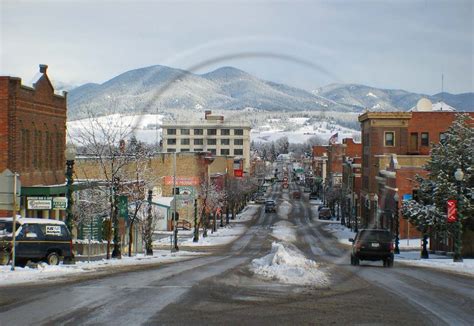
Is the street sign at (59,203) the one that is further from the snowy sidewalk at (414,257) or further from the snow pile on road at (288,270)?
the snowy sidewalk at (414,257)

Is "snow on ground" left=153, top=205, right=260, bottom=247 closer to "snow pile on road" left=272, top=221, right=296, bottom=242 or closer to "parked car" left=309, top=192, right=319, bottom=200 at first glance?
"snow pile on road" left=272, top=221, right=296, bottom=242

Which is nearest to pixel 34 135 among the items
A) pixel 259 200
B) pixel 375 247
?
pixel 375 247

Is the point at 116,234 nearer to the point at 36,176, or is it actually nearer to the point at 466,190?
the point at 36,176

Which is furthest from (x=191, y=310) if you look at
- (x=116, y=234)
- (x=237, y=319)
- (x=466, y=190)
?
(x=466, y=190)

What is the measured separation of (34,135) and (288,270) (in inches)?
1254

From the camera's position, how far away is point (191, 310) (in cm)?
1658

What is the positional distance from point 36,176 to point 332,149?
325 ft

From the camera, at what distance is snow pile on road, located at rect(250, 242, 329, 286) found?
23483mm

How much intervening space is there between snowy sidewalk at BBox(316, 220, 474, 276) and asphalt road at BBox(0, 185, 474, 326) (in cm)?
850

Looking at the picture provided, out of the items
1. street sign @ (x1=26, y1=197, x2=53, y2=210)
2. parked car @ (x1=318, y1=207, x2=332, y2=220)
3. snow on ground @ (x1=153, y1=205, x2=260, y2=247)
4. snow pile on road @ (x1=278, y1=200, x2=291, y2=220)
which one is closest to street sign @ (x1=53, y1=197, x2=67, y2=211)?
street sign @ (x1=26, y1=197, x2=53, y2=210)

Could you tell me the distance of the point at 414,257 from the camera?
52.4m

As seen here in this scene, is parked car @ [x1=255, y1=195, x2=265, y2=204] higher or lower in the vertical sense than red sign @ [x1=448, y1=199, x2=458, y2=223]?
lower

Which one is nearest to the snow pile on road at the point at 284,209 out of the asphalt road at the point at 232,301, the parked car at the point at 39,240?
the parked car at the point at 39,240

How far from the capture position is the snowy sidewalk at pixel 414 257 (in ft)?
115
